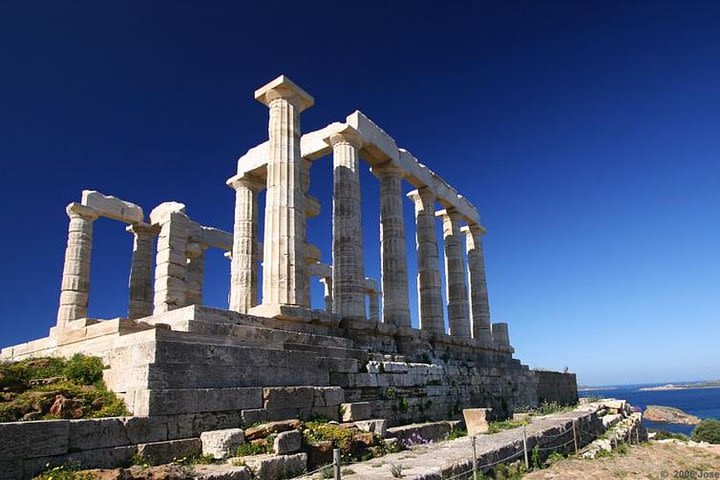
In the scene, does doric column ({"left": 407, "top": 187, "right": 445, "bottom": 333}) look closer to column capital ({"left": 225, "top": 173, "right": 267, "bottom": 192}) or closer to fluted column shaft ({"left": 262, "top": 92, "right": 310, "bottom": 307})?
column capital ({"left": 225, "top": 173, "right": 267, "bottom": 192})

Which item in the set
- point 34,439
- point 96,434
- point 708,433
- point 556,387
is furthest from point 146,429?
point 708,433

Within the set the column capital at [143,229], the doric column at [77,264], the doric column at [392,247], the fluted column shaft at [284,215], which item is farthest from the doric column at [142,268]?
the doric column at [392,247]

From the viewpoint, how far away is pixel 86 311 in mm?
23156

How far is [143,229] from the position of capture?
25.5m

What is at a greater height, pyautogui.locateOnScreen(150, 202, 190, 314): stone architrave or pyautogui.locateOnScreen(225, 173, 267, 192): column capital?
pyautogui.locateOnScreen(225, 173, 267, 192): column capital

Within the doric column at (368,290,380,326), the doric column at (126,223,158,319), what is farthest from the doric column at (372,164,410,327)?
the doric column at (368,290,380,326)

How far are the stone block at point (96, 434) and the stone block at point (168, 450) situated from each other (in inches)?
12.4

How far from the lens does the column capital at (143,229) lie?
25.3 meters

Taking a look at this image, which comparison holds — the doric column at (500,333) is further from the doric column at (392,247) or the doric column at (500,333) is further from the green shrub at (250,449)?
the green shrub at (250,449)

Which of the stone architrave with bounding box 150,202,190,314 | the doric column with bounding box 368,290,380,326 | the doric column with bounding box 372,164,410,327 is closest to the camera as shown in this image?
the doric column with bounding box 372,164,410,327

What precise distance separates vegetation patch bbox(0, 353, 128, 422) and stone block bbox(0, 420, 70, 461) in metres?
0.73

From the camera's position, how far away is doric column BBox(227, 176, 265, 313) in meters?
21.7

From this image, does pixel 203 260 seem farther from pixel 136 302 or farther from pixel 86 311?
pixel 86 311

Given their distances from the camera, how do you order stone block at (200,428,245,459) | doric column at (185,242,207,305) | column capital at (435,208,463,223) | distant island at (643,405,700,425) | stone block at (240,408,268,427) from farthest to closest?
1. distant island at (643,405,700,425)
2. column capital at (435,208,463,223)
3. doric column at (185,242,207,305)
4. stone block at (240,408,268,427)
5. stone block at (200,428,245,459)
